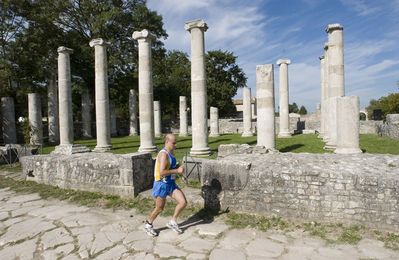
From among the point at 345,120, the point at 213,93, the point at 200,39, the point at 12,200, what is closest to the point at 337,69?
the point at 345,120

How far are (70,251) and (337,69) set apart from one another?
42.3 feet

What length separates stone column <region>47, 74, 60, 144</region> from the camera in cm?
2562

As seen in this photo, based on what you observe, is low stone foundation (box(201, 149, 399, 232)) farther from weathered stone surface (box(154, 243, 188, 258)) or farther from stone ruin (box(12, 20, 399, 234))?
weathered stone surface (box(154, 243, 188, 258))

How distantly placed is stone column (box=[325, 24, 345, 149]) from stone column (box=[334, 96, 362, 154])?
8.51 ft

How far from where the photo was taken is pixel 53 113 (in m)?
25.9

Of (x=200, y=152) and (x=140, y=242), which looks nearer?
(x=140, y=242)

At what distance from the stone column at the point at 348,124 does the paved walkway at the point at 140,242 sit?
6389 millimetres

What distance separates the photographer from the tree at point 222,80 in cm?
4575

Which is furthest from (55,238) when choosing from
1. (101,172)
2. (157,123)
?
(157,123)

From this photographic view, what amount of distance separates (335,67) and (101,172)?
36.1 feet

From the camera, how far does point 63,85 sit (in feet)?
57.6

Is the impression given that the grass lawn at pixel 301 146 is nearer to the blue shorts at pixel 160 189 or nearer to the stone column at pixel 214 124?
the blue shorts at pixel 160 189

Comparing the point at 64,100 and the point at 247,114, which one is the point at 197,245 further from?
the point at 247,114

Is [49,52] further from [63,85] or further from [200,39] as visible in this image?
[200,39]
